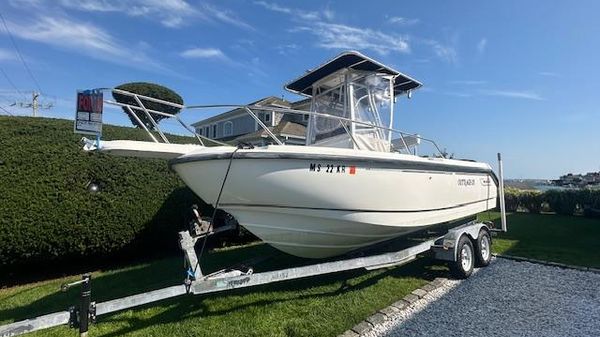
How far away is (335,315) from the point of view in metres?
4.11

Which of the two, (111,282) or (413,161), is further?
(111,282)

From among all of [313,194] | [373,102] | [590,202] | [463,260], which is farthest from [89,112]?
[590,202]

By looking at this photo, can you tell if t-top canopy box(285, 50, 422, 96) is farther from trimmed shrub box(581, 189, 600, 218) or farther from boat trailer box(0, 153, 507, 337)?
trimmed shrub box(581, 189, 600, 218)

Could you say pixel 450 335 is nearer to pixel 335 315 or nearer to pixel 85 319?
pixel 335 315

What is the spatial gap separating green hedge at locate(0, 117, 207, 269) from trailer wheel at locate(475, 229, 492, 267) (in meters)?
4.57

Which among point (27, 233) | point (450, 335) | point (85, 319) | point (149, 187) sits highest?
point (149, 187)

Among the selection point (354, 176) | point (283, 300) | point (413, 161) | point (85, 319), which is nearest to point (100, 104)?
point (85, 319)

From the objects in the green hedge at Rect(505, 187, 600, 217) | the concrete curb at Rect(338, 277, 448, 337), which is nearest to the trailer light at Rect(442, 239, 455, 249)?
the concrete curb at Rect(338, 277, 448, 337)

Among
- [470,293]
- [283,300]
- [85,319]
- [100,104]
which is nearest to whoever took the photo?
[85,319]

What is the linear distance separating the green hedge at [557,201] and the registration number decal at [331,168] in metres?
12.7

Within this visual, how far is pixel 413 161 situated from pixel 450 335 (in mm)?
1992

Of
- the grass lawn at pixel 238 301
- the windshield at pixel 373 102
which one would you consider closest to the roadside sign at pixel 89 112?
the grass lawn at pixel 238 301

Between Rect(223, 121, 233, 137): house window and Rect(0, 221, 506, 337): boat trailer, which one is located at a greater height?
Rect(223, 121, 233, 137): house window

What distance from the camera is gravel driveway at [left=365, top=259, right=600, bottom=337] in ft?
12.8
